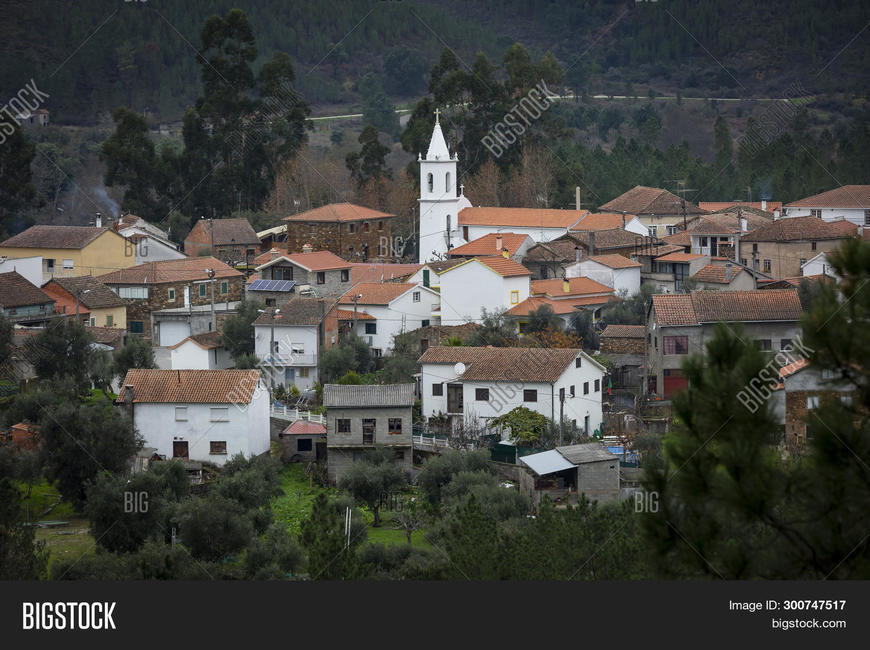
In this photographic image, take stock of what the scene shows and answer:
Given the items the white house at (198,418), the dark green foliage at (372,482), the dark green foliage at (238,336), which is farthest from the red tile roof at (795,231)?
the dark green foliage at (372,482)

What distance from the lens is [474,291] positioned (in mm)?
33406

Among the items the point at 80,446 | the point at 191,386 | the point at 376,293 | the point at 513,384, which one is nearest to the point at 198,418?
the point at 191,386

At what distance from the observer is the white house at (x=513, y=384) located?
85.4 ft

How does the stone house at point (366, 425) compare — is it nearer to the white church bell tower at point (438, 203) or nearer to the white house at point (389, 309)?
the white house at point (389, 309)

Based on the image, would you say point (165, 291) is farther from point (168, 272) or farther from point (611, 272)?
point (611, 272)

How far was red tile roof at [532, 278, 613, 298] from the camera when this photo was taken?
114ft

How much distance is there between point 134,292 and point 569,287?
10.2 metres

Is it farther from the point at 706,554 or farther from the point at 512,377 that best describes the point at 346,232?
the point at 706,554

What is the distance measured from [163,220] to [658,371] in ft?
80.2

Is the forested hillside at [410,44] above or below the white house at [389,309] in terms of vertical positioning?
above

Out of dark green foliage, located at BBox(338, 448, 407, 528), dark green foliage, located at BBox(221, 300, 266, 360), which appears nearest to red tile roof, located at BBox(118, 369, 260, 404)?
dark green foliage, located at BBox(338, 448, 407, 528)

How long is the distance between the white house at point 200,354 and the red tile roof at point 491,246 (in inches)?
365

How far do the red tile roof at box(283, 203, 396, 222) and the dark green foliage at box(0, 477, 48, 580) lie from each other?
2497cm

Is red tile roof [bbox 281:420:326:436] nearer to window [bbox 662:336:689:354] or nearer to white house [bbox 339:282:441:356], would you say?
window [bbox 662:336:689:354]
